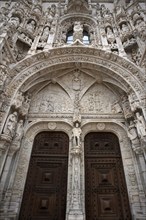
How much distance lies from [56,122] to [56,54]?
99.5 inches

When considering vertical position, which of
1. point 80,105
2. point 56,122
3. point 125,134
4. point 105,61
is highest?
point 105,61


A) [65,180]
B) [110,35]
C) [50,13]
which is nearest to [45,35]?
[50,13]

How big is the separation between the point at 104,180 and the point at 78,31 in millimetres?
5930

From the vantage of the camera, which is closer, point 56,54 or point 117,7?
point 56,54

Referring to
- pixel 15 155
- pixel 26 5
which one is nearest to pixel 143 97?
pixel 15 155

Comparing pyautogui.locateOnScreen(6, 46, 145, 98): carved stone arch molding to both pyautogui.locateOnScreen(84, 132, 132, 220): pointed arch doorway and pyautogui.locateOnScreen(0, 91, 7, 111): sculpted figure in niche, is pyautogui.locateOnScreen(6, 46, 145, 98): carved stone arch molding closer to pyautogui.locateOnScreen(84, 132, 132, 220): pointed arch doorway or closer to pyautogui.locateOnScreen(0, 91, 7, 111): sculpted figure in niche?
pyautogui.locateOnScreen(0, 91, 7, 111): sculpted figure in niche

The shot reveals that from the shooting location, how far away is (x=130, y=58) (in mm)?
6027

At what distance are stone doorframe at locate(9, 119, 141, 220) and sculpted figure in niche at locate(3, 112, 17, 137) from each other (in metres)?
0.68

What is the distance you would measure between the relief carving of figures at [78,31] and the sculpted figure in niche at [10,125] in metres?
4.07

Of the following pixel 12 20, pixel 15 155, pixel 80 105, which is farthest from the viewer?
pixel 12 20

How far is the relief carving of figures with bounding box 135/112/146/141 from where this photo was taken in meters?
4.30

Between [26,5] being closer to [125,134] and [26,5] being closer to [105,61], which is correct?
[105,61]

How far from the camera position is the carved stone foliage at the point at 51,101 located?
588 centimetres

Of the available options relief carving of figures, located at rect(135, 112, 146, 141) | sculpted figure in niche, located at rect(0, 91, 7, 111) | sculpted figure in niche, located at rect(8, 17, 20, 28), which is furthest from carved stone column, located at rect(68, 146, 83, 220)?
sculpted figure in niche, located at rect(8, 17, 20, 28)
